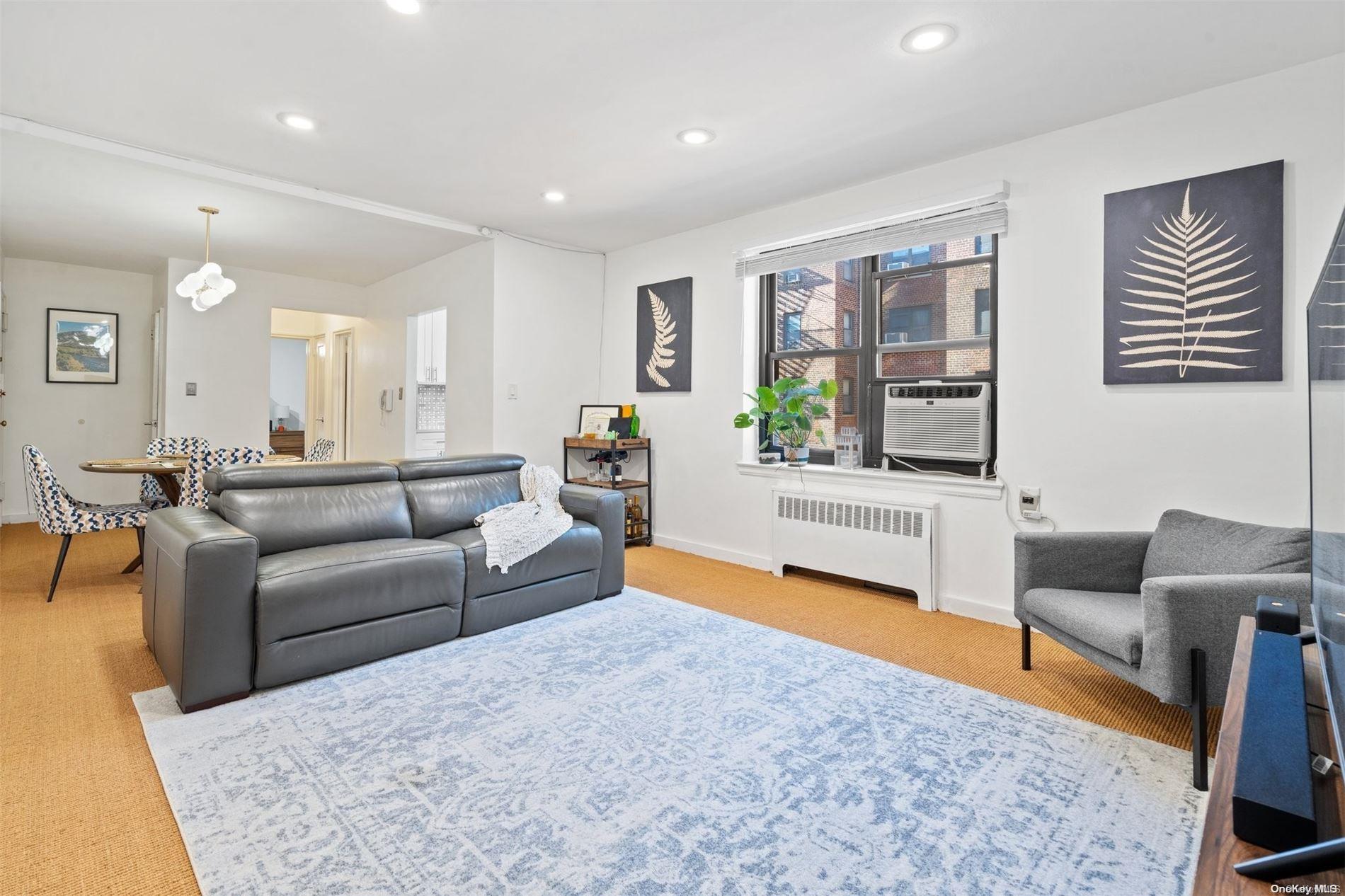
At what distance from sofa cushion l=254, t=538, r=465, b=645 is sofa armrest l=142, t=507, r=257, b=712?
3.2 inches

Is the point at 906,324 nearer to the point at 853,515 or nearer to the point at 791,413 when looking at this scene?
the point at 791,413

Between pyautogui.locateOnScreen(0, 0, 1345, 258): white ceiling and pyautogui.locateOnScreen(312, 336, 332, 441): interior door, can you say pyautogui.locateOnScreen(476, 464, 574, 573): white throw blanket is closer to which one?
pyautogui.locateOnScreen(0, 0, 1345, 258): white ceiling

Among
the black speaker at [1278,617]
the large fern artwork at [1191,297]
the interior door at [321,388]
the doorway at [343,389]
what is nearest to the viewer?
the black speaker at [1278,617]

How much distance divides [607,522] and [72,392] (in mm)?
6092

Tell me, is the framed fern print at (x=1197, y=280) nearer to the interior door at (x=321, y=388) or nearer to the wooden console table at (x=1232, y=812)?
the wooden console table at (x=1232, y=812)

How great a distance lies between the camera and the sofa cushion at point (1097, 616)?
84.5 inches

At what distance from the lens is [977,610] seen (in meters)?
3.61

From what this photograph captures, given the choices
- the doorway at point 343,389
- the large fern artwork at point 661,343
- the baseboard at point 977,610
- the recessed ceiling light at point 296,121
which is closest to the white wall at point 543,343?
the large fern artwork at point 661,343

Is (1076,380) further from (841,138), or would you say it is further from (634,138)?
(634,138)

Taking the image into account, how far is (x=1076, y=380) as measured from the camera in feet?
10.6

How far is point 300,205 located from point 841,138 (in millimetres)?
3618

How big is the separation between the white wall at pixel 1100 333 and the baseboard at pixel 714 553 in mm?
732

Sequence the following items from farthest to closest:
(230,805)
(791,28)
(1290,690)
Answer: (791,28) < (230,805) < (1290,690)

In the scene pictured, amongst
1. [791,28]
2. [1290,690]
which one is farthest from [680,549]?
[1290,690]
